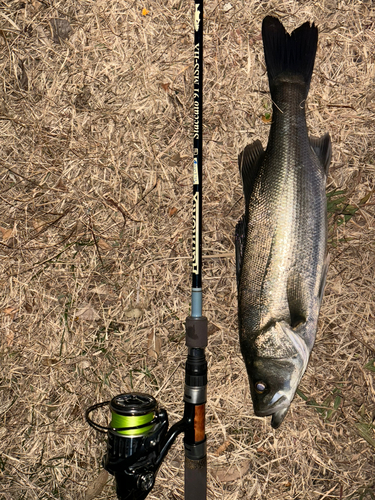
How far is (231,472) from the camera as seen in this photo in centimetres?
327

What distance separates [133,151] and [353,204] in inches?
63.6

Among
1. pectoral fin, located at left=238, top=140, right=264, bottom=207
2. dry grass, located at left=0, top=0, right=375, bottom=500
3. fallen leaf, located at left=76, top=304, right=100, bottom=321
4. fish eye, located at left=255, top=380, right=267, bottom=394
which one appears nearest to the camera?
fish eye, located at left=255, top=380, right=267, bottom=394

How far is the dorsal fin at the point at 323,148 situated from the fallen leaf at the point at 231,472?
2147 mm

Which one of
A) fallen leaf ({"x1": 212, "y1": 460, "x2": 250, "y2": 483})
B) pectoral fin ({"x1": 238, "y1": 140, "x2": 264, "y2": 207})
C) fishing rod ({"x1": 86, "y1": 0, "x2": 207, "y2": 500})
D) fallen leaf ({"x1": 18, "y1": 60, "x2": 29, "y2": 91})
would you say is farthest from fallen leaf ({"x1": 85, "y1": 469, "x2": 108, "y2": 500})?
fallen leaf ({"x1": 18, "y1": 60, "x2": 29, "y2": 91})

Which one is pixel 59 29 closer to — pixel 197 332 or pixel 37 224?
pixel 37 224

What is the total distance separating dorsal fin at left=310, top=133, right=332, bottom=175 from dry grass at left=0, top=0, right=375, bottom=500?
22 centimetres

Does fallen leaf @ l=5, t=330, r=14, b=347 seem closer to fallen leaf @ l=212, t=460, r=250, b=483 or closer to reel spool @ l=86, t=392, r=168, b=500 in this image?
reel spool @ l=86, t=392, r=168, b=500

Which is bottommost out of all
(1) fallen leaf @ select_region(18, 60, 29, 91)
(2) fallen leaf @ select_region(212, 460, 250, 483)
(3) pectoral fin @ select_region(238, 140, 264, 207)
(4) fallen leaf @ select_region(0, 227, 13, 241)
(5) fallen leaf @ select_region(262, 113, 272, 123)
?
(2) fallen leaf @ select_region(212, 460, 250, 483)

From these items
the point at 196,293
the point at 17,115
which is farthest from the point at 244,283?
the point at 17,115

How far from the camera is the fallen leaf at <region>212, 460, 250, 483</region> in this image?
129 inches

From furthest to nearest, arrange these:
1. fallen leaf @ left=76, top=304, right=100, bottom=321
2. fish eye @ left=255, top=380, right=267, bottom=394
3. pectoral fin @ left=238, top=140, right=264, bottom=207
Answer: fallen leaf @ left=76, top=304, right=100, bottom=321, pectoral fin @ left=238, top=140, right=264, bottom=207, fish eye @ left=255, top=380, right=267, bottom=394

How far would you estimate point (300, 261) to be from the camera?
9.14 ft

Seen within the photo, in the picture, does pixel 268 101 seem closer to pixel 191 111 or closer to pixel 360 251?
pixel 191 111

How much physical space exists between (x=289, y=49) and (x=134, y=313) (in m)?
2.08
